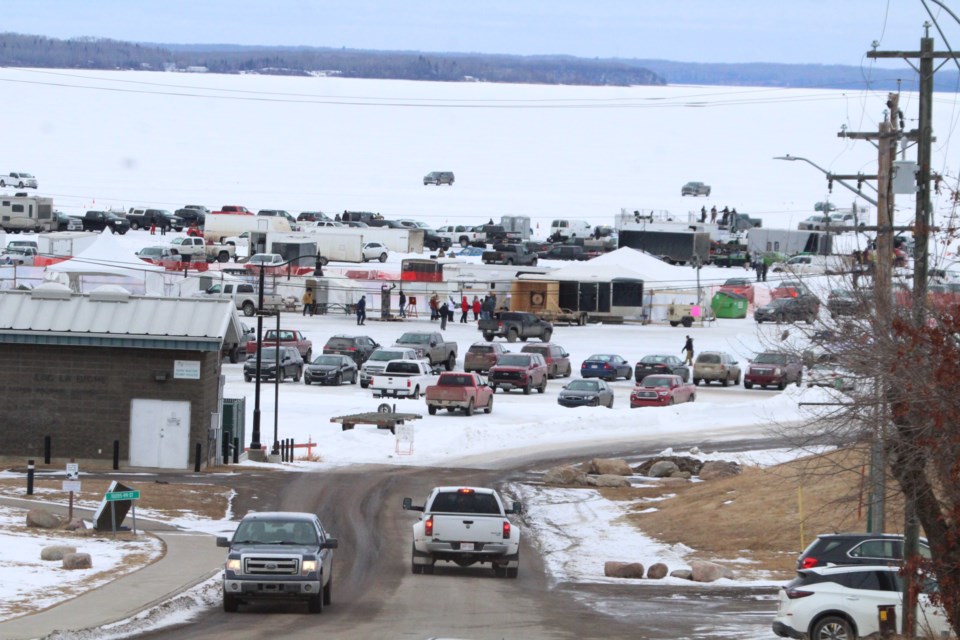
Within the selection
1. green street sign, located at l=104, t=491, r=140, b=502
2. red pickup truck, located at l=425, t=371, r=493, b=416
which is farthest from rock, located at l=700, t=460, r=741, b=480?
green street sign, located at l=104, t=491, r=140, b=502

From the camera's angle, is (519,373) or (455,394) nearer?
(455,394)

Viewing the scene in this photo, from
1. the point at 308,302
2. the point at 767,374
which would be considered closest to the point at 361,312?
the point at 308,302

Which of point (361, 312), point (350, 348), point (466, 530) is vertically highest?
point (361, 312)

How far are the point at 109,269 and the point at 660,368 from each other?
1141 inches

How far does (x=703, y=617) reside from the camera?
2095cm

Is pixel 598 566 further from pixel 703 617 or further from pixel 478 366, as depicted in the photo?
pixel 478 366

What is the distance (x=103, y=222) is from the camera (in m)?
104

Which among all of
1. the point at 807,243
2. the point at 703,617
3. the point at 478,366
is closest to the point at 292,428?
the point at 478,366

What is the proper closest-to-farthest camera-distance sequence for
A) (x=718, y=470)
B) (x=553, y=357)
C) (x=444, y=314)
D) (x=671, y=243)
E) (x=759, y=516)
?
(x=759, y=516) → (x=718, y=470) → (x=553, y=357) → (x=444, y=314) → (x=671, y=243)

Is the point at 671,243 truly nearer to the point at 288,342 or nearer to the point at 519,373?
the point at 288,342

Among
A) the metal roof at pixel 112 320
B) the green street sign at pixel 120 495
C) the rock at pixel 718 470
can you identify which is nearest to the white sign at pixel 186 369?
the metal roof at pixel 112 320

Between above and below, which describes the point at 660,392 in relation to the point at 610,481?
above

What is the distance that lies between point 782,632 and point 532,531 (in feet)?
43.1

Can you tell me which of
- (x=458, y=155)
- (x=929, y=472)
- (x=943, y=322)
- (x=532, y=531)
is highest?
(x=458, y=155)
